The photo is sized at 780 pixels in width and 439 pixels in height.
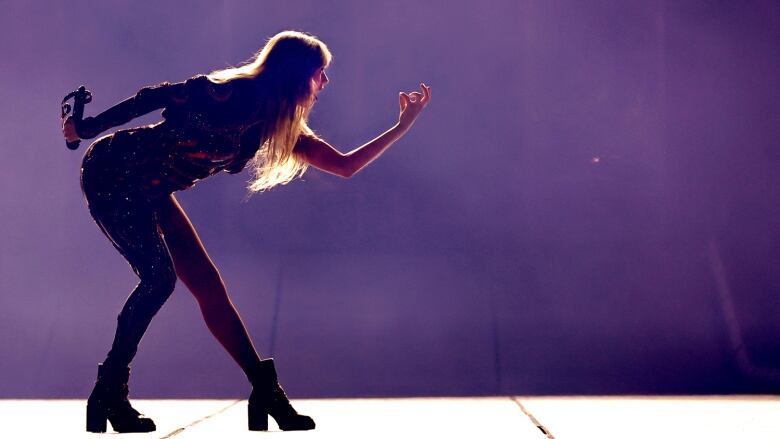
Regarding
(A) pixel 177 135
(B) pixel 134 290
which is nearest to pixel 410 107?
(A) pixel 177 135

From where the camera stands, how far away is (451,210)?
3.58m

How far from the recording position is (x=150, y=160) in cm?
192

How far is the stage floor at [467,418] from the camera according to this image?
1.93 metres

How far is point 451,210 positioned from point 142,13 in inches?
67.9

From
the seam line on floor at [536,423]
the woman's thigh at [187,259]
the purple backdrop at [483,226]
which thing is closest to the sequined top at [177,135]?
the woman's thigh at [187,259]

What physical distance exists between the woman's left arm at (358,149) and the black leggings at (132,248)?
0.43m

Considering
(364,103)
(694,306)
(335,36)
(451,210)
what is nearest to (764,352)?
(694,306)

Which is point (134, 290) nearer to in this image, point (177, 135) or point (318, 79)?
point (177, 135)

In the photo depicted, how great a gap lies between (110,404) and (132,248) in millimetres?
378

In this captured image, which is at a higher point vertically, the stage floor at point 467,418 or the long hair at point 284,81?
the long hair at point 284,81

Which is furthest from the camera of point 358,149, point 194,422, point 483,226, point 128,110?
point 483,226

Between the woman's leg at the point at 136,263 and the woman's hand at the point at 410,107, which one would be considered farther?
the woman's hand at the point at 410,107

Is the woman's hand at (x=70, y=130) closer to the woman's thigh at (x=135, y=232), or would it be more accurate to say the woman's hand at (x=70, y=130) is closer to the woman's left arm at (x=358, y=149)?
the woman's thigh at (x=135, y=232)

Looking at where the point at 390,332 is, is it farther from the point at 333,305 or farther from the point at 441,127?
the point at 441,127
